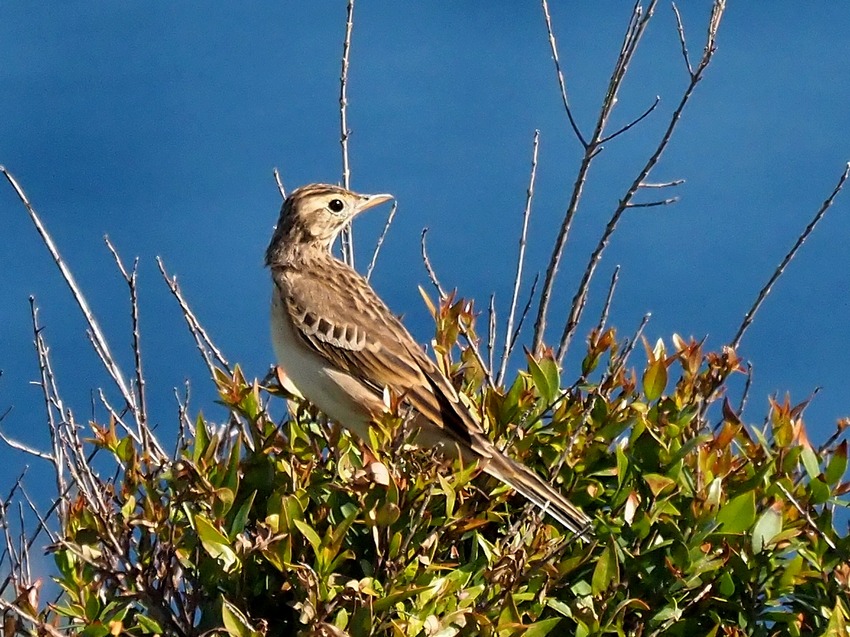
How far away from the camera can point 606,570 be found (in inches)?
184

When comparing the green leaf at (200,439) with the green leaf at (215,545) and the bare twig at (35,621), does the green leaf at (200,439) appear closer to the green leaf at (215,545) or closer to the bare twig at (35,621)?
the green leaf at (215,545)

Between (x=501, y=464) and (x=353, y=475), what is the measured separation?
0.78m

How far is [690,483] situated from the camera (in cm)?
503

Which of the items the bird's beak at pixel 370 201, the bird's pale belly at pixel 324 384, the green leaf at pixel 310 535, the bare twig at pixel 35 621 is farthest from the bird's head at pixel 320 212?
the green leaf at pixel 310 535

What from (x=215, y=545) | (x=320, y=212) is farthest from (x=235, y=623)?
(x=320, y=212)

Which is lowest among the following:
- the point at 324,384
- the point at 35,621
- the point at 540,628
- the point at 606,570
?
the point at 35,621

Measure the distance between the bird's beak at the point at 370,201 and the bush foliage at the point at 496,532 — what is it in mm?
2826

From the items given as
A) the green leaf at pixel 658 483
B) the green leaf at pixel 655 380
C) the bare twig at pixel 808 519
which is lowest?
the green leaf at pixel 658 483

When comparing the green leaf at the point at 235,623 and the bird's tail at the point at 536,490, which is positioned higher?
the bird's tail at the point at 536,490

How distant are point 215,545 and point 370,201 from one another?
3.92 m

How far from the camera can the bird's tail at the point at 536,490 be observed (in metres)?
5.00

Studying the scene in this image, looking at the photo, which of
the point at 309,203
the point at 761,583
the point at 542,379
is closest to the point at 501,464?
the point at 542,379

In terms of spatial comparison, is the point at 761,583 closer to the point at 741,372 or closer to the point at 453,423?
the point at 741,372

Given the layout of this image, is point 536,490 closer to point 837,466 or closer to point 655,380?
point 655,380
